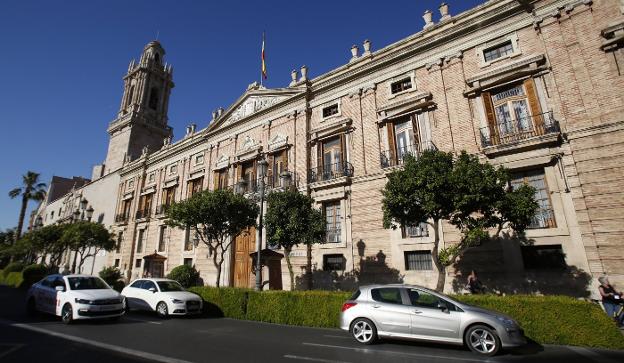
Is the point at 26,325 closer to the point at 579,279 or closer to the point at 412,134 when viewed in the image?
the point at 412,134

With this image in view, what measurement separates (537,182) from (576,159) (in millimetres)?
1414

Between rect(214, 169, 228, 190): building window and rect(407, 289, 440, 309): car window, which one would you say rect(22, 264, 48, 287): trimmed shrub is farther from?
rect(407, 289, 440, 309): car window

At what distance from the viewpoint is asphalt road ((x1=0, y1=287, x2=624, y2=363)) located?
6.25m

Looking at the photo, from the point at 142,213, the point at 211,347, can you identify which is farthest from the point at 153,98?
the point at 211,347

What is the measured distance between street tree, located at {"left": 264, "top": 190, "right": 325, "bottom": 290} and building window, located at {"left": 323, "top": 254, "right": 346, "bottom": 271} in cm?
224

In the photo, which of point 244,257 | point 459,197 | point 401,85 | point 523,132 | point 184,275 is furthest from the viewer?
point 244,257

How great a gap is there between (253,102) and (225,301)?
590 inches

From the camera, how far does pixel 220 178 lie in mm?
23953

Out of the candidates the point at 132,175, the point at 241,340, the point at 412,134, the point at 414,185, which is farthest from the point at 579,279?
the point at 132,175

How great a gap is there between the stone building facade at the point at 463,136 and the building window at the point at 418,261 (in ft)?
0.15

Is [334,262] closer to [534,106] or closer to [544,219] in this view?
[544,219]

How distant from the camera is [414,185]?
34.2 ft

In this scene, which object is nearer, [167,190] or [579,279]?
[579,279]

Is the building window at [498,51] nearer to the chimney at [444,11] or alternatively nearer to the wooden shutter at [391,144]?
the chimney at [444,11]
